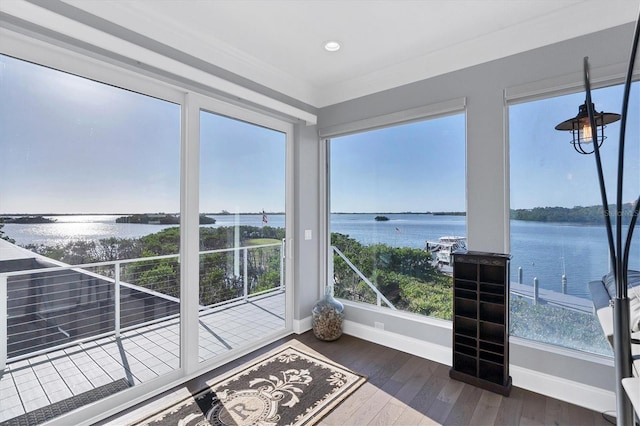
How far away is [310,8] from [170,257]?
2144 millimetres

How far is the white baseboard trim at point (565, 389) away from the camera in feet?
6.75

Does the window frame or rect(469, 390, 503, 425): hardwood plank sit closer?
rect(469, 390, 503, 425): hardwood plank

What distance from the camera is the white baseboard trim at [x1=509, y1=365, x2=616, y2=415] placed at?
81.0 inches

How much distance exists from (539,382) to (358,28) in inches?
119

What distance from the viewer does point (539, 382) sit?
2.29 meters

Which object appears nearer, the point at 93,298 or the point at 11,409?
the point at 11,409

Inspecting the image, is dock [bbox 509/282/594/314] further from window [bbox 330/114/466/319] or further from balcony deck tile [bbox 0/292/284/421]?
balcony deck tile [bbox 0/292/284/421]

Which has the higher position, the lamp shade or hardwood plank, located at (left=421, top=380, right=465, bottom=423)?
the lamp shade

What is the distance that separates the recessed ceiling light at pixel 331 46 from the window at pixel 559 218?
1532mm

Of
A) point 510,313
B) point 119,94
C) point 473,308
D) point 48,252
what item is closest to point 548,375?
point 510,313

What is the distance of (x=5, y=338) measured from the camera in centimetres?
173

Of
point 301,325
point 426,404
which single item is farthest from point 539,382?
point 301,325

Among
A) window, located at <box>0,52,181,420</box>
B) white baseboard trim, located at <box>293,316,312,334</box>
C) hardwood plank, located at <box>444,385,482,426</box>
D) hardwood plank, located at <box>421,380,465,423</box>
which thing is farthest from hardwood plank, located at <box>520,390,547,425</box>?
window, located at <box>0,52,181,420</box>

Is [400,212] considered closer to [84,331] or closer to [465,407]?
[465,407]
